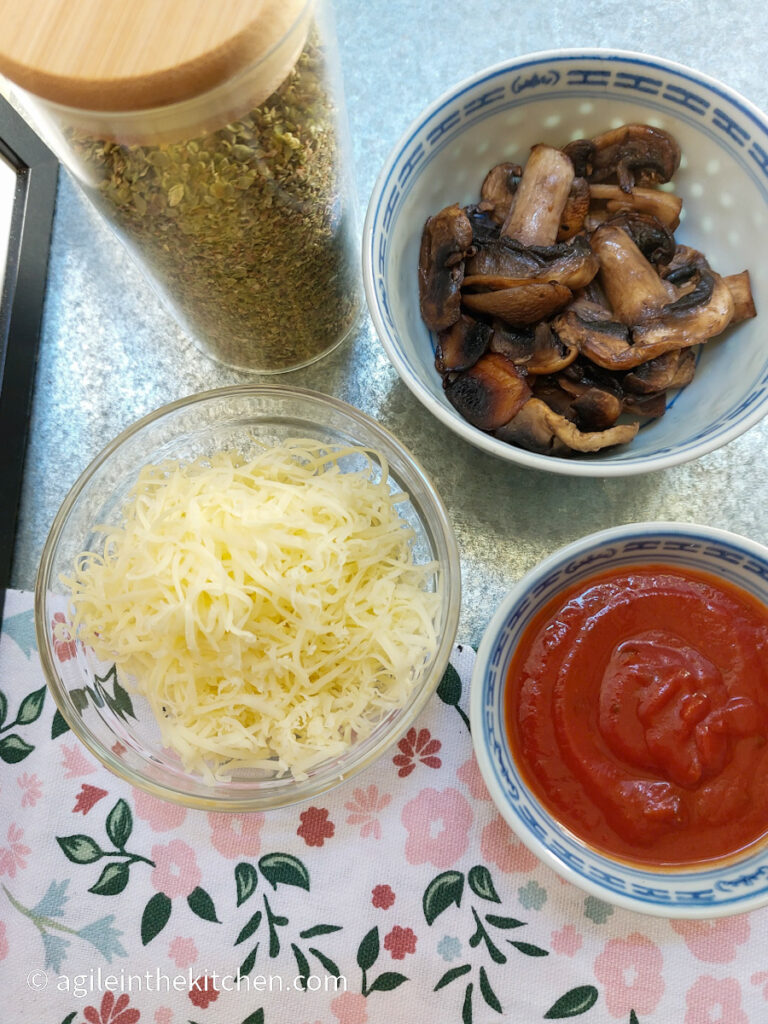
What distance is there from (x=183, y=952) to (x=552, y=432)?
898 mm

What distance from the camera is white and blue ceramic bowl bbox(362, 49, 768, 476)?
1063mm

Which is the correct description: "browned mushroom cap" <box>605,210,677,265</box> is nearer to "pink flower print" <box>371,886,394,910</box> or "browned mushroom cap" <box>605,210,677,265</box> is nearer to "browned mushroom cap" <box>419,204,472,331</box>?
"browned mushroom cap" <box>419,204,472,331</box>

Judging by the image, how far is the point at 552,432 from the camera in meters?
1.10

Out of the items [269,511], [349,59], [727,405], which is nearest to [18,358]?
[269,511]

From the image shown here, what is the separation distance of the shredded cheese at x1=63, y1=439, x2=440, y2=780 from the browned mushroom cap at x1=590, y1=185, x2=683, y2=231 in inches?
23.6

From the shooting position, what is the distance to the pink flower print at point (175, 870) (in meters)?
1.16

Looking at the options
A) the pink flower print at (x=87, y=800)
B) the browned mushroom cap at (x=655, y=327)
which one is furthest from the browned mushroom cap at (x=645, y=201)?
the pink flower print at (x=87, y=800)

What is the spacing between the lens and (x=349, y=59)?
4.74 feet

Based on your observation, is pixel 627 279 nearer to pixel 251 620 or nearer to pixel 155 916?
pixel 251 620

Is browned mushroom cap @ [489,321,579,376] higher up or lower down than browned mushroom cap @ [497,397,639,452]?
higher up

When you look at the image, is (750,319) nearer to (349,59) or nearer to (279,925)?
(349,59)

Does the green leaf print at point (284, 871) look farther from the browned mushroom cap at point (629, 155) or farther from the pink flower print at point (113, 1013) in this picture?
the browned mushroom cap at point (629, 155)

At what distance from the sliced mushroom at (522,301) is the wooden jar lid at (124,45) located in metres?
0.50

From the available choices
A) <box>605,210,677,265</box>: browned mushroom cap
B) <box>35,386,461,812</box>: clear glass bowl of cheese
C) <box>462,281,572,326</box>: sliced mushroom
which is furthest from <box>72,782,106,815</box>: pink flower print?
<box>605,210,677,265</box>: browned mushroom cap
